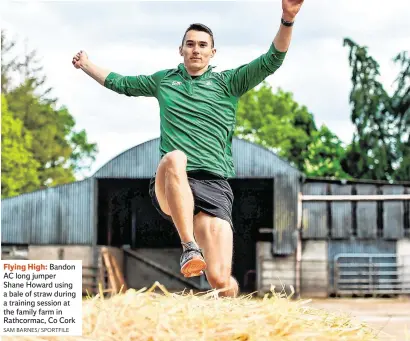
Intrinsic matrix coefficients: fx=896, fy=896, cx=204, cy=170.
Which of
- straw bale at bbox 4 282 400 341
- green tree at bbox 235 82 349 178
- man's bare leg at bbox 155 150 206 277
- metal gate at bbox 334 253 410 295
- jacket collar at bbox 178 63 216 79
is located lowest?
metal gate at bbox 334 253 410 295

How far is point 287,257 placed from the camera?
81.6ft

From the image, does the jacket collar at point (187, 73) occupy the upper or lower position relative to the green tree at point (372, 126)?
lower

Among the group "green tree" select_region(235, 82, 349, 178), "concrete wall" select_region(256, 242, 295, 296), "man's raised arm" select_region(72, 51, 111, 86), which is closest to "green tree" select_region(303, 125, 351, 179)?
"green tree" select_region(235, 82, 349, 178)

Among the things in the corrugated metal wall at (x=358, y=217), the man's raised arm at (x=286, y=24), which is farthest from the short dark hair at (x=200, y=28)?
the corrugated metal wall at (x=358, y=217)

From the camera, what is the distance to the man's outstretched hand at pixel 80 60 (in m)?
4.71

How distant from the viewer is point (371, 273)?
25875 mm

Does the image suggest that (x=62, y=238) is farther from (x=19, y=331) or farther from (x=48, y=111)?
(x=19, y=331)

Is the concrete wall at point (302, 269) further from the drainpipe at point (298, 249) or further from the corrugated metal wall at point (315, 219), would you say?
the corrugated metal wall at point (315, 219)

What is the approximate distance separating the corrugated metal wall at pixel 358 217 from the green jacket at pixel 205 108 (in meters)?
21.2

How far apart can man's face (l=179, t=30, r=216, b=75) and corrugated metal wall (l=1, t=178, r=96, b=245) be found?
2134cm

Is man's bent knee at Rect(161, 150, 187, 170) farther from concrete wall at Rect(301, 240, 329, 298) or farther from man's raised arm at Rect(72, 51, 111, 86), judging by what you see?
concrete wall at Rect(301, 240, 329, 298)

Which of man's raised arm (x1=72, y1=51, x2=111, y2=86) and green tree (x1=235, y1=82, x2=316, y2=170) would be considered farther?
green tree (x1=235, y1=82, x2=316, y2=170)

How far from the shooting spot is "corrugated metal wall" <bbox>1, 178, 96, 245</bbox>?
25.7 meters

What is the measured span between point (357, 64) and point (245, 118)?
16.8ft
